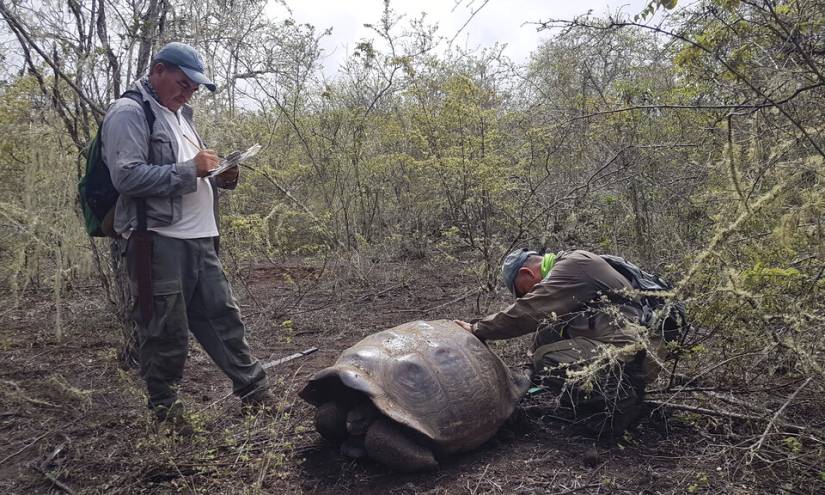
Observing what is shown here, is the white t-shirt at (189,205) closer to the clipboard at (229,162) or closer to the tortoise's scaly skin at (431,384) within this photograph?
the clipboard at (229,162)

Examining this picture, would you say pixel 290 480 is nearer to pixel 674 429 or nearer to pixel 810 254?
pixel 674 429

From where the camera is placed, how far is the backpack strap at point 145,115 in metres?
2.98

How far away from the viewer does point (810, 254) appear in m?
2.87

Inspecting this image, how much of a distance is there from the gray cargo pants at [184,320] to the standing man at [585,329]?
1409mm

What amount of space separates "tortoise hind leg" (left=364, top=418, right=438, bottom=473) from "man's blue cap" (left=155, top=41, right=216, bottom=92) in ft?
6.59

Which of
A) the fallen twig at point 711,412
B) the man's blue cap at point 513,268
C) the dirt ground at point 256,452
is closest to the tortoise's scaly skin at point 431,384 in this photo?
the dirt ground at point 256,452

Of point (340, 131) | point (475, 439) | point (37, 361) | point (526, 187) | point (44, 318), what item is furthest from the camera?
point (340, 131)

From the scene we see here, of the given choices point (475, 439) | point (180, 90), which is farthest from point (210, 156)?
point (475, 439)

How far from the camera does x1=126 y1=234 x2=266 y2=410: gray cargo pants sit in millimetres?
3016

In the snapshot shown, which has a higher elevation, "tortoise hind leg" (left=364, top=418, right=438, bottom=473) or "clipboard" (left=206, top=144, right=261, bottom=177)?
"clipboard" (left=206, top=144, right=261, bottom=177)

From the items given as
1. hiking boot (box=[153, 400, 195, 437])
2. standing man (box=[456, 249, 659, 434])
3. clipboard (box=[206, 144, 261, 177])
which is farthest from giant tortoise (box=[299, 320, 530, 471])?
clipboard (box=[206, 144, 261, 177])

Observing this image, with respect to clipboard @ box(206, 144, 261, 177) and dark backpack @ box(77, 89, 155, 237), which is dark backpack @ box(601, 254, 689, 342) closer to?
clipboard @ box(206, 144, 261, 177)

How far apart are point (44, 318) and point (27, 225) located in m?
1.59

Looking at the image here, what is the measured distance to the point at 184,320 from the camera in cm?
Answer: 310
